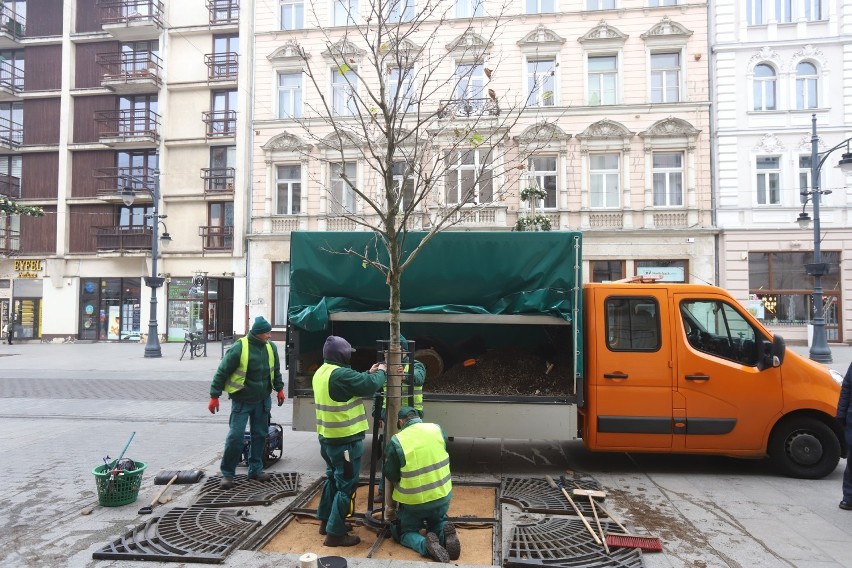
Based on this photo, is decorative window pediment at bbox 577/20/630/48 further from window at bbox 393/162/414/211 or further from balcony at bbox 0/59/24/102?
balcony at bbox 0/59/24/102

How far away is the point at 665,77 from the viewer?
76.1 ft

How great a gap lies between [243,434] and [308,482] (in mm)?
872

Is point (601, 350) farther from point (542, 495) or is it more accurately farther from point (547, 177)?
point (547, 177)

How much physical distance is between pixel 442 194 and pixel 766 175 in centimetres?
1288

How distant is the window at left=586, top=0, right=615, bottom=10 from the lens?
2359 cm

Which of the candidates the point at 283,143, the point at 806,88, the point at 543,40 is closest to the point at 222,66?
the point at 283,143

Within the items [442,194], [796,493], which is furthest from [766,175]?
[796,493]

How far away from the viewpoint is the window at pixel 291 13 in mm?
26031

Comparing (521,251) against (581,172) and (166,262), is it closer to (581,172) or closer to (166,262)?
A: (581,172)

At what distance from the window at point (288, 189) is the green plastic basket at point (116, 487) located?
68.8ft

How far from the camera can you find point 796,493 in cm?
588

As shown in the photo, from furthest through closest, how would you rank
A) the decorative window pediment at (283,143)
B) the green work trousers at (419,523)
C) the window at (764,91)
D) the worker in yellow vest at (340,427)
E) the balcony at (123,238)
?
the balcony at (123,238) → the decorative window pediment at (283,143) → the window at (764,91) → the worker in yellow vest at (340,427) → the green work trousers at (419,523)

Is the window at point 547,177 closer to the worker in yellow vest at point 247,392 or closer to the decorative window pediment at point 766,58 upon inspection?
the decorative window pediment at point 766,58

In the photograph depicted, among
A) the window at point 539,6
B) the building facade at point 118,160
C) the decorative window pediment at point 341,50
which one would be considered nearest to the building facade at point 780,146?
the window at point 539,6
